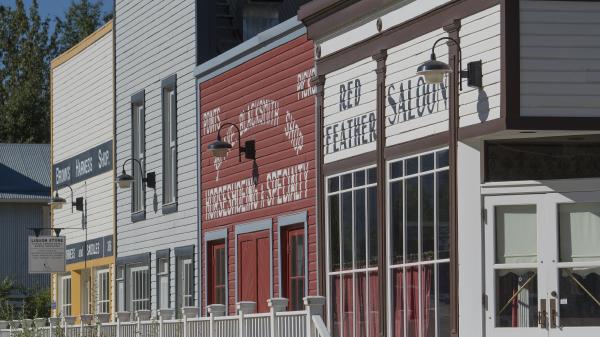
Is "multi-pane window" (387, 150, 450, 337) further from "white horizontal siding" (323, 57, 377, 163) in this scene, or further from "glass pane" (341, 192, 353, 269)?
"glass pane" (341, 192, 353, 269)

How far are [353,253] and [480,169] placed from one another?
149 inches

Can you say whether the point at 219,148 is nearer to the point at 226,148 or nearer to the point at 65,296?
the point at 226,148

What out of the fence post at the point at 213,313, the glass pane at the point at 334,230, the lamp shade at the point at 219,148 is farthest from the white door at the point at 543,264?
the lamp shade at the point at 219,148

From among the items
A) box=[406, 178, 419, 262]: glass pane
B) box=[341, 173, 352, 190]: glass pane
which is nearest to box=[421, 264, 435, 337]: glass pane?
box=[406, 178, 419, 262]: glass pane

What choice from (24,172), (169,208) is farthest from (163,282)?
(24,172)

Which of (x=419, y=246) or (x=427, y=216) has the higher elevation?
(x=427, y=216)

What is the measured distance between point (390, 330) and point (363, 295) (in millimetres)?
1034

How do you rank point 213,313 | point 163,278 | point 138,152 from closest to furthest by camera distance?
1. point 213,313
2. point 163,278
3. point 138,152

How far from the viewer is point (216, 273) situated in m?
26.4

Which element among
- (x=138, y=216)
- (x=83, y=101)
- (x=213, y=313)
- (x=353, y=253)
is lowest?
(x=213, y=313)

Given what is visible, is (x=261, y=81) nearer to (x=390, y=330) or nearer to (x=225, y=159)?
(x=225, y=159)

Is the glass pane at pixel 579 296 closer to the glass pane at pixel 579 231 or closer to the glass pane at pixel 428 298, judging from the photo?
the glass pane at pixel 579 231

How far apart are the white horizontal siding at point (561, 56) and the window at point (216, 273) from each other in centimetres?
1071

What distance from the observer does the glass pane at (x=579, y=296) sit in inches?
658
